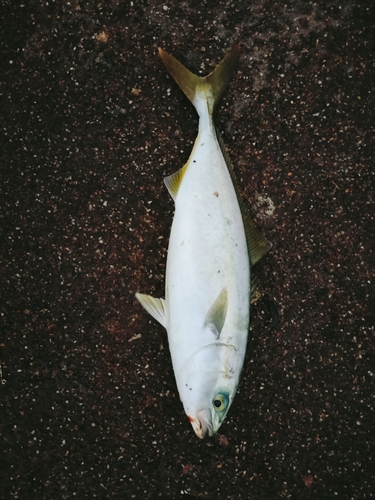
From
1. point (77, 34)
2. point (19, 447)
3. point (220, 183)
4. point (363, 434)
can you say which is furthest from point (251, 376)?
point (77, 34)

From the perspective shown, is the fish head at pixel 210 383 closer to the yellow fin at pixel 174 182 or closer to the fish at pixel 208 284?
the fish at pixel 208 284

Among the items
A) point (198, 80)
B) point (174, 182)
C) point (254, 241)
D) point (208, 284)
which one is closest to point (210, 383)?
point (208, 284)

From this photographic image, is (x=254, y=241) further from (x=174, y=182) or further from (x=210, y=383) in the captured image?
(x=210, y=383)

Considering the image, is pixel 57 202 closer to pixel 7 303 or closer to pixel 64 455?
pixel 7 303

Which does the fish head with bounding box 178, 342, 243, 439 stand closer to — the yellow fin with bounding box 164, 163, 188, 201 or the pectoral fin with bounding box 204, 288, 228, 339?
the pectoral fin with bounding box 204, 288, 228, 339

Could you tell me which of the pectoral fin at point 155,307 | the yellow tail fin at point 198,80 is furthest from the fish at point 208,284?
the yellow tail fin at point 198,80

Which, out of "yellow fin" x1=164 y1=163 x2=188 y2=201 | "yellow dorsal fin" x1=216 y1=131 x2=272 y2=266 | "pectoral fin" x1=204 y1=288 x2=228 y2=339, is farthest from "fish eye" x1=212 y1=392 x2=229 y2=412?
"yellow fin" x1=164 y1=163 x2=188 y2=201
